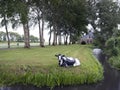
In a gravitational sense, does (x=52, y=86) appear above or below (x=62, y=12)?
below

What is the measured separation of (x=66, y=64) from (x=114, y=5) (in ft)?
189

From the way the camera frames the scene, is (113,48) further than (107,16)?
No

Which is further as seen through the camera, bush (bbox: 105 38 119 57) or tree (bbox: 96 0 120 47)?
tree (bbox: 96 0 120 47)

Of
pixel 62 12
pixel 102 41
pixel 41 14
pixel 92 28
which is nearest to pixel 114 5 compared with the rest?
pixel 92 28

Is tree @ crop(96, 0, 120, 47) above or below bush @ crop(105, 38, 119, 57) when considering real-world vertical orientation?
above

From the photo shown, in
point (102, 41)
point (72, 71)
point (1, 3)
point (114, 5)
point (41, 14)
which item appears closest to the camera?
point (72, 71)

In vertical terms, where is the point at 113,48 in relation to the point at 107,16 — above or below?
below

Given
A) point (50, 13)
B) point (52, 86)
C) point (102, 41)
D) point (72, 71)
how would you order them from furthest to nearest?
point (102, 41), point (50, 13), point (72, 71), point (52, 86)

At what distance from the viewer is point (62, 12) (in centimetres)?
6047

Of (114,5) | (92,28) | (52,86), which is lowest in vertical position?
(52,86)

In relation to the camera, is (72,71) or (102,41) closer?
(72,71)

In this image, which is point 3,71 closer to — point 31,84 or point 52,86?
point 31,84

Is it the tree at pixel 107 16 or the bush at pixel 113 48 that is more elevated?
the tree at pixel 107 16

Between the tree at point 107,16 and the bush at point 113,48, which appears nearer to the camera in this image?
the bush at point 113,48
